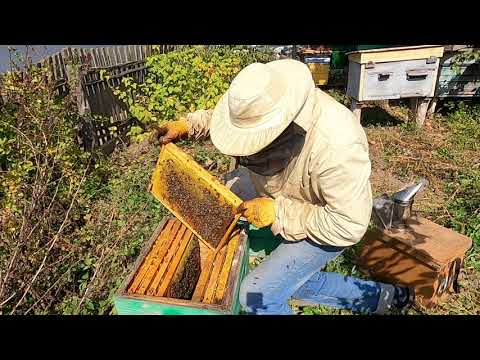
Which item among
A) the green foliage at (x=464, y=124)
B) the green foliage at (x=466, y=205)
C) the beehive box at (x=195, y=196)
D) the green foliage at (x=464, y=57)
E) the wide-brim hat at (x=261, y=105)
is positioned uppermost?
the wide-brim hat at (x=261, y=105)

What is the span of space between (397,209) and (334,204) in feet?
4.22

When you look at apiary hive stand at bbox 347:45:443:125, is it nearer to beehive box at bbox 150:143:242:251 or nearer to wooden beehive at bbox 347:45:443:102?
wooden beehive at bbox 347:45:443:102

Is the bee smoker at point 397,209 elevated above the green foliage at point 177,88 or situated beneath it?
situated beneath

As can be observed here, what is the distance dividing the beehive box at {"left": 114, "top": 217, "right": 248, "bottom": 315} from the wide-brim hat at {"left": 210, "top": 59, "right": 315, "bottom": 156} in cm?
95

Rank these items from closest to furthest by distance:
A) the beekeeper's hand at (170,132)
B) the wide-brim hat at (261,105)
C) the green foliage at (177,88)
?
1. the wide-brim hat at (261,105)
2. the beekeeper's hand at (170,132)
3. the green foliage at (177,88)

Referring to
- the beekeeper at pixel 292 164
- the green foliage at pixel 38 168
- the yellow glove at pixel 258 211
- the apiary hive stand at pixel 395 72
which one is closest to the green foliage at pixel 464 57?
the apiary hive stand at pixel 395 72

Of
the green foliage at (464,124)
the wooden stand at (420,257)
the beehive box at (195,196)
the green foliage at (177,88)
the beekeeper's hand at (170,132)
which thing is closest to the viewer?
the beehive box at (195,196)

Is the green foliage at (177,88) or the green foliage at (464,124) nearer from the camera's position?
the green foliage at (177,88)

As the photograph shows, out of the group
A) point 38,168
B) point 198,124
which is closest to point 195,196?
point 198,124

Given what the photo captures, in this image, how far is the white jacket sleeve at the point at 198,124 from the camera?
A: 10.2 ft

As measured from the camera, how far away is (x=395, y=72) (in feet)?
20.9

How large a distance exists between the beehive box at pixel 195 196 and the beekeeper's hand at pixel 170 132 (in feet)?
0.30

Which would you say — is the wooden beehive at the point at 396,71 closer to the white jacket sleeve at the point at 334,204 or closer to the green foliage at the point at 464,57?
the green foliage at the point at 464,57

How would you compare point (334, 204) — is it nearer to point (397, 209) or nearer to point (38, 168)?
point (397, 209)
